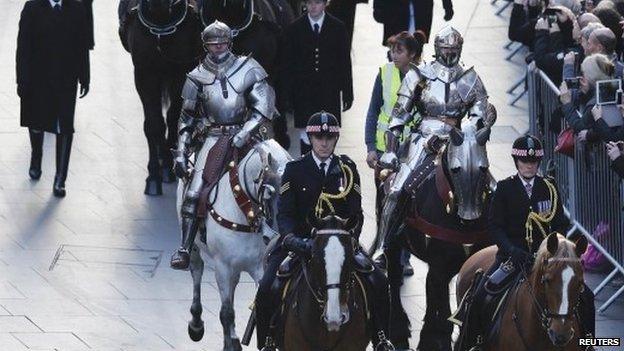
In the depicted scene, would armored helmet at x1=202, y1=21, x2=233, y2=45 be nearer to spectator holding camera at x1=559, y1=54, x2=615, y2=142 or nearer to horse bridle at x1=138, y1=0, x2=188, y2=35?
spectator holding camera at x1=559, y1=54, x2=615, y2=142

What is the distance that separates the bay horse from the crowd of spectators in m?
4.12

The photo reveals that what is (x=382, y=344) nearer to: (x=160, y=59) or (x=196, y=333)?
(x=196, y=333)

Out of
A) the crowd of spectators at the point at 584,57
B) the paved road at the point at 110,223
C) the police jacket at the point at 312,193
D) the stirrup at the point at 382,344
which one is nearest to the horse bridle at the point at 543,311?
the stirrup at the point at 382,344

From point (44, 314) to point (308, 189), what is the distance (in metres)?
4.44

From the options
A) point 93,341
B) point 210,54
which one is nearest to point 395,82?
point 210,54

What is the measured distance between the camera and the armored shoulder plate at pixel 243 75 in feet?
62.8

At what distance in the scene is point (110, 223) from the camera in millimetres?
23188

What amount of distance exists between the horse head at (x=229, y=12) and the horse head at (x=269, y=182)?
4461 millimetres

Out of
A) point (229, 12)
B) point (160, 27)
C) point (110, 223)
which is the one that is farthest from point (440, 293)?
point (160, 27)

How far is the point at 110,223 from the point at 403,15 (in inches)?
194

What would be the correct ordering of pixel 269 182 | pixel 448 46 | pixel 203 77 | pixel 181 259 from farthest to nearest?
pixel 203 77 → pixel 181 259 → pixel 448 46 → pixel 269 182

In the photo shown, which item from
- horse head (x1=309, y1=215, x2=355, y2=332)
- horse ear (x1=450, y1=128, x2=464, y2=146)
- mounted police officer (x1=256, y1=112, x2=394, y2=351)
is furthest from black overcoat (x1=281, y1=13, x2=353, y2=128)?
horse head (x1=309, y1=215, x2=355, y2=332)

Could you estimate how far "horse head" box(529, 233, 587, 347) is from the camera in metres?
14.8

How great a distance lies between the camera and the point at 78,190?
24234 millimetres
